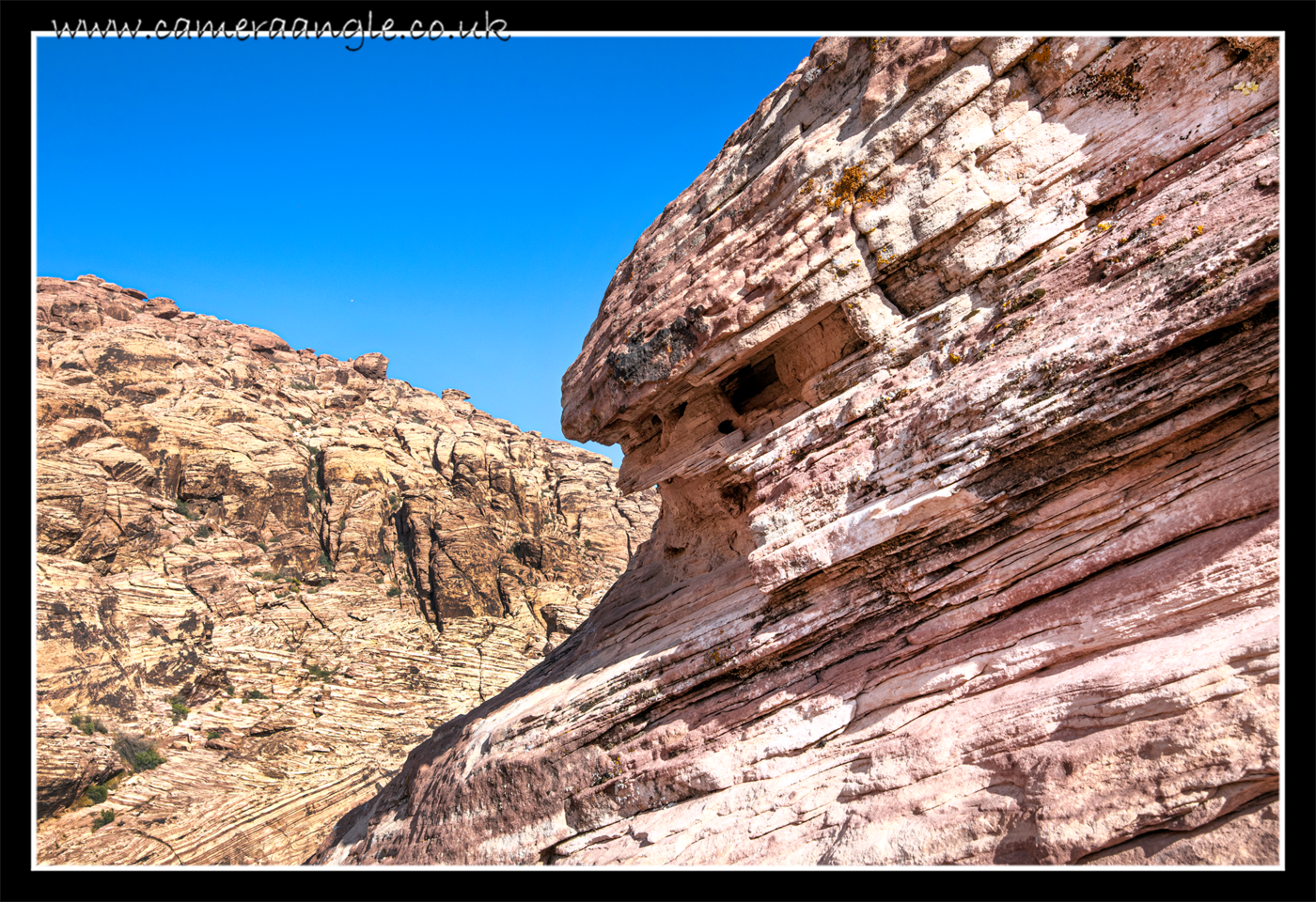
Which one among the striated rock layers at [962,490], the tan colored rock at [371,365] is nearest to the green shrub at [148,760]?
the striated rock layers at [962,490]

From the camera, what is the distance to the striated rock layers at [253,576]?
29.2m

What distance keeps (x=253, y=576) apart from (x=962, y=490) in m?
40.3

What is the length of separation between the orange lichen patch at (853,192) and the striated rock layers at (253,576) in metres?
30.7

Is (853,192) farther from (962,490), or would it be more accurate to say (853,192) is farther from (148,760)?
(148,760)

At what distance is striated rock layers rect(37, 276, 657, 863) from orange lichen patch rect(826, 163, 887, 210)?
30.7 meters

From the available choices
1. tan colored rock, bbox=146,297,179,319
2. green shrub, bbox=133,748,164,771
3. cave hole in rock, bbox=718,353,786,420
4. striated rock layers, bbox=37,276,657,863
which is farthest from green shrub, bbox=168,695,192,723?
tan colored rock, bbox=146,297,179,319

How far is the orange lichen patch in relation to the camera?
10125 mm

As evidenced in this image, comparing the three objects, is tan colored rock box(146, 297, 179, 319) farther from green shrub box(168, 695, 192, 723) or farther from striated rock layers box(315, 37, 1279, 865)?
striated rock layers box(315, 37, 1279, 865)

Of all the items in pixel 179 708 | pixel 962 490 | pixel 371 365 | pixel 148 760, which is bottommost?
pixel 962 490

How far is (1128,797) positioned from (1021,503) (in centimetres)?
305

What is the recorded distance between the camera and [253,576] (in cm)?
3878

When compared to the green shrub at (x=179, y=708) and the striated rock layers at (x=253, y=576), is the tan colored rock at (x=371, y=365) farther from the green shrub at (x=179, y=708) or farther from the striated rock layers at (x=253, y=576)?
the green shrub at (x=179, y=708)

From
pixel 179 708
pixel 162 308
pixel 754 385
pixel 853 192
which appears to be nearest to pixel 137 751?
pixel 179 708

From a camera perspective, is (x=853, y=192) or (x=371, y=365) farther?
(x=371, y=365)
